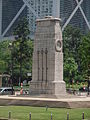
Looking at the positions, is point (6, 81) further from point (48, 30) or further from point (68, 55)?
point (48, 30)

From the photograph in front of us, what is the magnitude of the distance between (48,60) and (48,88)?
3189 millimetres

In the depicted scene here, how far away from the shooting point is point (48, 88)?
5259cm

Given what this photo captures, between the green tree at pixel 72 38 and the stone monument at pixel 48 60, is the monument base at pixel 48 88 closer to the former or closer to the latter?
the stone monument at pixel 48 60

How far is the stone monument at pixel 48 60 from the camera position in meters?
52.4

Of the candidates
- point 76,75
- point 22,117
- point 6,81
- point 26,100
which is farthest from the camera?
point 76,75

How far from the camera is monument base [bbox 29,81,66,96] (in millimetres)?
52156

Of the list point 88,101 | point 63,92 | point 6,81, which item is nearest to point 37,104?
point 88,101

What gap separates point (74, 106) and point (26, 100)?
547 cm

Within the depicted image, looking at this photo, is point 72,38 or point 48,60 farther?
point 72,38

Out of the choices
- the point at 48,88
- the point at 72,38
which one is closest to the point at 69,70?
the point at 72,38

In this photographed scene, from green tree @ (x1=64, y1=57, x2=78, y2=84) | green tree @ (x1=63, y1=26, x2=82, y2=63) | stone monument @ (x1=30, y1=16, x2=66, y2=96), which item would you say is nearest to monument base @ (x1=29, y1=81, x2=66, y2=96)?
stone monument @ (x1=30, y1=16, x2=66, y2=96)

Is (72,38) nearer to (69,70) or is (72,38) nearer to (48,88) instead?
(69,70)

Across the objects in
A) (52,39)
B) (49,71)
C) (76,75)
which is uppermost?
(52,39)

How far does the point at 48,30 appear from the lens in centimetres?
5281
